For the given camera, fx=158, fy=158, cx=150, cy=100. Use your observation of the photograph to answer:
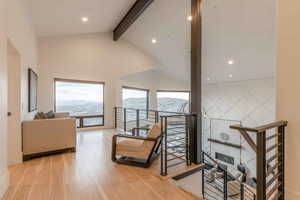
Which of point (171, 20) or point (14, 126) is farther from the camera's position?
point (171, 20)

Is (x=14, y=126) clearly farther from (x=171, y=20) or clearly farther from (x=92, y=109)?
(x=171, y=20)

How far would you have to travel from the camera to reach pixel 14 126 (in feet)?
9.20

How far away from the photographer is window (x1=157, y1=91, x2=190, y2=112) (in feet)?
29.8

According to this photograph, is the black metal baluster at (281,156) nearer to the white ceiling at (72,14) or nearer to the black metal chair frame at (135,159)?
the black metal chair frame at (135,159)

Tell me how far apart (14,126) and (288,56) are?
13.4ft

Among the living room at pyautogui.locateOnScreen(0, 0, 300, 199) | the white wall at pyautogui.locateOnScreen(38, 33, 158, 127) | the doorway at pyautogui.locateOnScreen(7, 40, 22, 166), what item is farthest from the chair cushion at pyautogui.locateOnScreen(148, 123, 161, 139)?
the white wall at pyautogui.locateOnScreen(38, 33, 158, 127)

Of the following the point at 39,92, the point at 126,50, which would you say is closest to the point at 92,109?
the point at 39,92

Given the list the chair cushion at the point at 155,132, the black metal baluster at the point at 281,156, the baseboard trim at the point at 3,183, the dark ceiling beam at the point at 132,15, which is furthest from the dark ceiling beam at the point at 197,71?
the baseboard trim at the point at 3,183

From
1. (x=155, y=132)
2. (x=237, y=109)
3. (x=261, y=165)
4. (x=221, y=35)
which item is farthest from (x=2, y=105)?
(x=237, y=109)

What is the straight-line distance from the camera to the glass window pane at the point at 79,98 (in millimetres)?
5713

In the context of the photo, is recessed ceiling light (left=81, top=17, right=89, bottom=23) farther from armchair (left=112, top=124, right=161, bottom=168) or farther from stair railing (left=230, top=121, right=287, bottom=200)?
stair railing (left=230, top=121, right=287, bottom=200)

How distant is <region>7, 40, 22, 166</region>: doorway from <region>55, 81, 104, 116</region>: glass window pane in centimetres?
290

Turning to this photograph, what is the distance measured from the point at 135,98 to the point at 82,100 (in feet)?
8.42

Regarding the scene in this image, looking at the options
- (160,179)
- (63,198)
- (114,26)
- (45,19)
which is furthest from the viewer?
(114,26)
